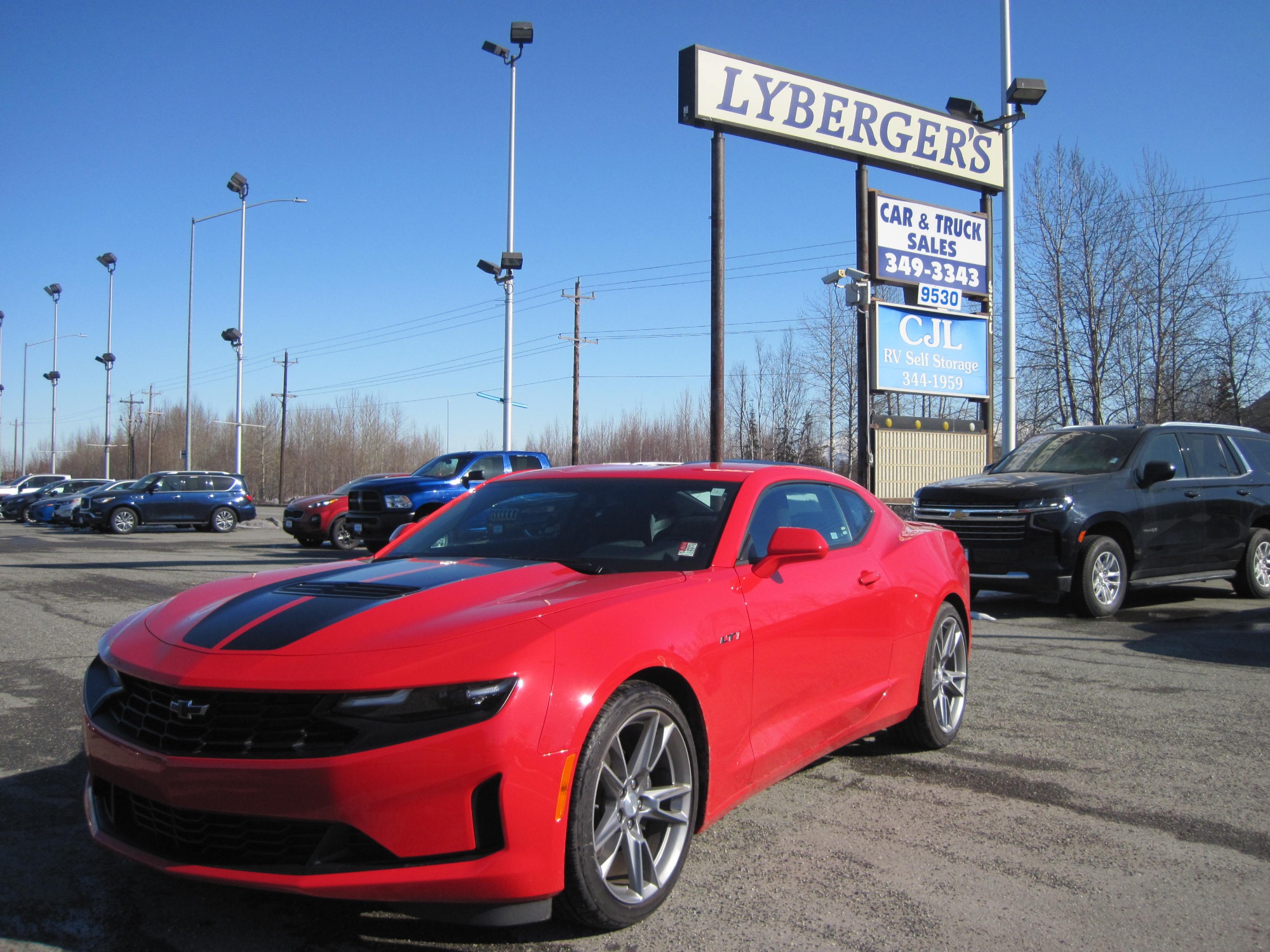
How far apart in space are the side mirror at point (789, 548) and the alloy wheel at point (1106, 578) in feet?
23.0

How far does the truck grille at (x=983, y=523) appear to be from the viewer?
9797 mm

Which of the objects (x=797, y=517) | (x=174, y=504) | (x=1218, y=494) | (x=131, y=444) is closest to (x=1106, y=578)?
(x=1218, y=494)

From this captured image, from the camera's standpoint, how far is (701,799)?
3.33 m

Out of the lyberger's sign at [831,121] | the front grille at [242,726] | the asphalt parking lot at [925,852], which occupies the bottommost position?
the asphalt parking lot at [925,852]

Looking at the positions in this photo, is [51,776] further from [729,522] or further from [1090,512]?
[1090,512]

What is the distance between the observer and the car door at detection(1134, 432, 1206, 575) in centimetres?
1028

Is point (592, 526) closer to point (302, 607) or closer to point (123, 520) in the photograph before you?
point (302, 607)

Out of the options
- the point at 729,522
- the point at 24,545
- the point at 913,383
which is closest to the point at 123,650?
the point at 729,522

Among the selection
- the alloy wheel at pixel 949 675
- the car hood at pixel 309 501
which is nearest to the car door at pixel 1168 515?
the alloy wheel at pixel 949 675

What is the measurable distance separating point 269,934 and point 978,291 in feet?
A: 64.1

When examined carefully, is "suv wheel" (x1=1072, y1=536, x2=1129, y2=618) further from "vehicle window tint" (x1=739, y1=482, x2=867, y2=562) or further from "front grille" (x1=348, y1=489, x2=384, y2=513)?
"front grille" (x1=348, y1=489, x2=384, y2=513)

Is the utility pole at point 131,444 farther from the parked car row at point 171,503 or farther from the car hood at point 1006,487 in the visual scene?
the car hood at point 1006,487

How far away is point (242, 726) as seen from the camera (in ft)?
8.88

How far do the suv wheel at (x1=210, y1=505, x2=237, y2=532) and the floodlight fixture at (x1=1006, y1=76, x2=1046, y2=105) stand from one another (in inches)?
913
